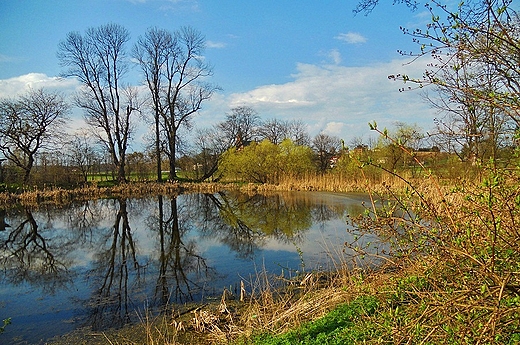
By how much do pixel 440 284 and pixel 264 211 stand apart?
1210 cm

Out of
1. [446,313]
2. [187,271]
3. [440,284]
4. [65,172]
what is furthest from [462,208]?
[65,172]

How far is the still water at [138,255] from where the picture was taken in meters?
5.69

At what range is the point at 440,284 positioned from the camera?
253cm

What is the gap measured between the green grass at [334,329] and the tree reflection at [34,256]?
495 centimetres

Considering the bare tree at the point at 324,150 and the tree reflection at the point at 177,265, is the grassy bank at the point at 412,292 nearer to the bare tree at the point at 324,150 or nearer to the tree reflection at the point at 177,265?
the tree reflection at the point at 177,265

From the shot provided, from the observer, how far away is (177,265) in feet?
26.0

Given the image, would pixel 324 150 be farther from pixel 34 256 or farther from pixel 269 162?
pixel 34 256

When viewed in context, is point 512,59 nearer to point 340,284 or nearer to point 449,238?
point 449,238

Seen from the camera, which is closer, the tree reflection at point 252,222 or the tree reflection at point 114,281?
the tree reflection at point 114,281

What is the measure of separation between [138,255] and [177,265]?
58.2 inches

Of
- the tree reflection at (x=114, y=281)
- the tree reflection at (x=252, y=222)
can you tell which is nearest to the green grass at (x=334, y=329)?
the tree reflection at (x=114, y=281)

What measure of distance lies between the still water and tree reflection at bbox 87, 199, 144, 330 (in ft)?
0.06

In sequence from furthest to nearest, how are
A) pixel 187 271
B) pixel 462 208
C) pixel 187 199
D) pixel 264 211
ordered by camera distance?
pixel 187 199
pixel 264 211
pixel 187 271
pixel 462 208

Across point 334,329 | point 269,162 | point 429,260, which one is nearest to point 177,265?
point 334,329
